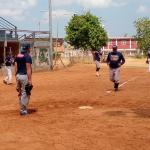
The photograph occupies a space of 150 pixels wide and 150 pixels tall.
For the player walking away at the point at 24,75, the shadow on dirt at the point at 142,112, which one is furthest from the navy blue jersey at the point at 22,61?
the shadow on dirt at the point at 142,112

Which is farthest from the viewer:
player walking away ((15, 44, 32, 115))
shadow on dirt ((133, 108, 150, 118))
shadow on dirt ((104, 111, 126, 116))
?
player walking away ((15, 44, 32, 115))

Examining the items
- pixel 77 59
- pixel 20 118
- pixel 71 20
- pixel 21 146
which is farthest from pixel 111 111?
pixel 71 20

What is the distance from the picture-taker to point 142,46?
93000 mm

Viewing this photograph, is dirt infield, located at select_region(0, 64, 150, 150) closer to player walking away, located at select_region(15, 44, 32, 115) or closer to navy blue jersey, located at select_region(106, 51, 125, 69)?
player walking away, located at select_region(15, 44, 32, 115)

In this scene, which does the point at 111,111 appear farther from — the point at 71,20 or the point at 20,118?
the point at 71,20

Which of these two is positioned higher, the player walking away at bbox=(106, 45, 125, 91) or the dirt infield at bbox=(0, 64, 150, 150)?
the player walking away at bbox=(106, 45, 125, 91)

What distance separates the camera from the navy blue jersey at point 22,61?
46.3ft

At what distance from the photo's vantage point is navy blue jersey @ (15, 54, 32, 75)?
46.3 ft

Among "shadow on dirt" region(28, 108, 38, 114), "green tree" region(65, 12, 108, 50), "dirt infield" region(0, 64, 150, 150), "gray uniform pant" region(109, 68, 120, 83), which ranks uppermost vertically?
"green tree" region(65, 12, 108, 50)

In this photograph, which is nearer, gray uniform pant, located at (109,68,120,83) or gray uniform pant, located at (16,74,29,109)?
gray uniform pant, located at (16,74,29,109)

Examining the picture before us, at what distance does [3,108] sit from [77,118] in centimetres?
350

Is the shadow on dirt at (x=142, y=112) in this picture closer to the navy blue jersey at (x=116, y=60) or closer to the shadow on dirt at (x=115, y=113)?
the shadow on dirt at (x=115, y=113)

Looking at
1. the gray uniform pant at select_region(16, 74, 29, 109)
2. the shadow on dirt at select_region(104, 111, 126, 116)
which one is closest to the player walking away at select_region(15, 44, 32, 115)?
the gray uniform pant at select_region(16, 74, 29, 109)

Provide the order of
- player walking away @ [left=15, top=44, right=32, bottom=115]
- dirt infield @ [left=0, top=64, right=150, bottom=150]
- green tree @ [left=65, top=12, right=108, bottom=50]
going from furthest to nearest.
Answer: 1. green tree @ [left=65, top=12, right=108, bottom=50]
2. player walking away @ [left=15, top=44, right=32, bottom=115]
3. dirt infield @ [left=0, top=64, right=150, bottom=150]
